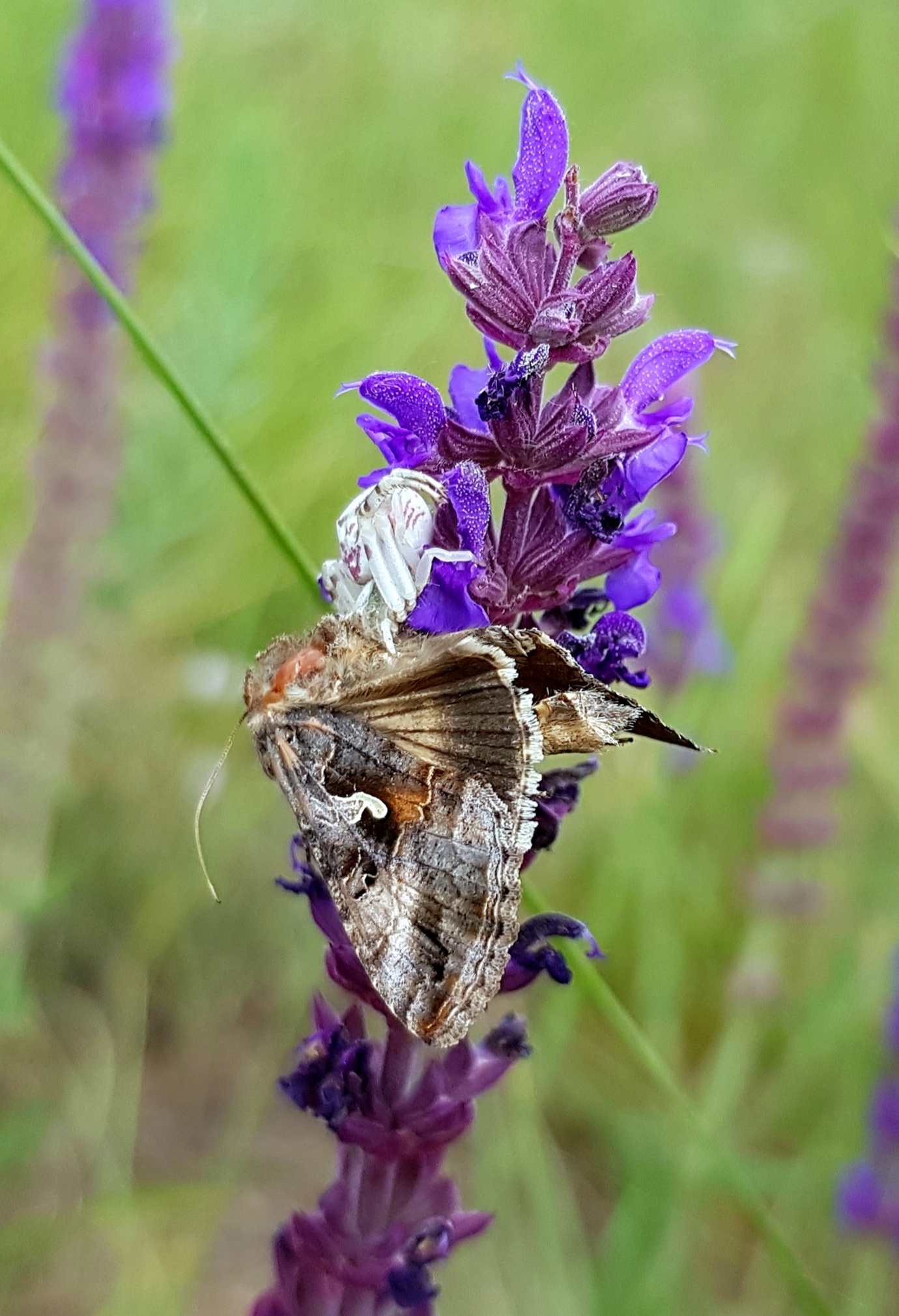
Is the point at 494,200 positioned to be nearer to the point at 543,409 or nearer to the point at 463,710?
the point at 543,409

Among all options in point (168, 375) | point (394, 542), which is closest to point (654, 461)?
point (394, 542)

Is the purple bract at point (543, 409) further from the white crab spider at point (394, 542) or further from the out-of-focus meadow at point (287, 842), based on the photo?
the out-of-focus meadow at point (287, 842)

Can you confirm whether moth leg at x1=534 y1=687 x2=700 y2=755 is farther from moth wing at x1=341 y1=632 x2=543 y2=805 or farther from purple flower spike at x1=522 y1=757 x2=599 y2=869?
purple flower spike at x1=522 y1=757 x2=599 y2=869

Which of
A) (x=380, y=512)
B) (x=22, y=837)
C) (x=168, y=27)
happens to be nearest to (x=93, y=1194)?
(x=22, y=837)

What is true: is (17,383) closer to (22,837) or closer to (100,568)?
(100,568)

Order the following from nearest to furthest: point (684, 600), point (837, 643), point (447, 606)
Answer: point (447, 606), point (837, 643), point (684, 600)
